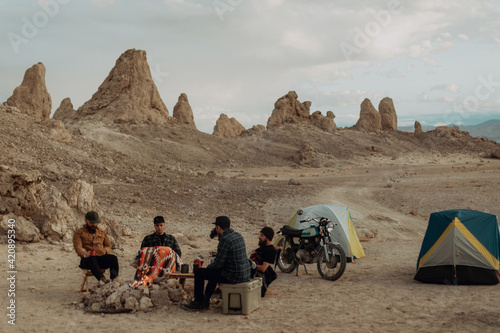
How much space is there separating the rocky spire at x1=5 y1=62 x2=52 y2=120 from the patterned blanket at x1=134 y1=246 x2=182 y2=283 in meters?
36.4

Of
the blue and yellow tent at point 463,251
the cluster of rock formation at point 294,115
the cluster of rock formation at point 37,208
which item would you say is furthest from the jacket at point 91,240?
the cluster of rock formation at point 294,115

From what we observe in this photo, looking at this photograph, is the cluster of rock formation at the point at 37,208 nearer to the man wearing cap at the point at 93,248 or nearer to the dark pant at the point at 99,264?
the man wearing cap at the point at 93,248

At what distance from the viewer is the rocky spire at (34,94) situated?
40.7 metres

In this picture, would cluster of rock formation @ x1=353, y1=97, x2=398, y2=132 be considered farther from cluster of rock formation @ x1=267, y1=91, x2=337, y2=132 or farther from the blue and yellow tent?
the blue and yellow tent

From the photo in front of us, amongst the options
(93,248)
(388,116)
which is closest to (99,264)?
(93,248)

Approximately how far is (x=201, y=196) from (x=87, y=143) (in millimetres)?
9234

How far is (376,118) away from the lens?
221 feet

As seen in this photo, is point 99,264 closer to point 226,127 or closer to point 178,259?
point 178,259

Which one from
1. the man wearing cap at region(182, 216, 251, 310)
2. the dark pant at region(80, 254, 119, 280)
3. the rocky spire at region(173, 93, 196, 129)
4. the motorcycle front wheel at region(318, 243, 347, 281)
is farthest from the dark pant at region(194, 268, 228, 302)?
the rocky spire at region(173, 93, 196, 129)

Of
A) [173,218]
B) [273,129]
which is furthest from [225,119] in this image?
[173,218]

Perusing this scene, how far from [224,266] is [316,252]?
11.5ft

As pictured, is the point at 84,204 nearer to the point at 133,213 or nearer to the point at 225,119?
the point at 133,213

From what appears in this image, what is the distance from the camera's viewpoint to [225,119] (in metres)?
65.9

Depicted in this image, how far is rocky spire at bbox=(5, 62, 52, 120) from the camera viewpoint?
1603 inches
